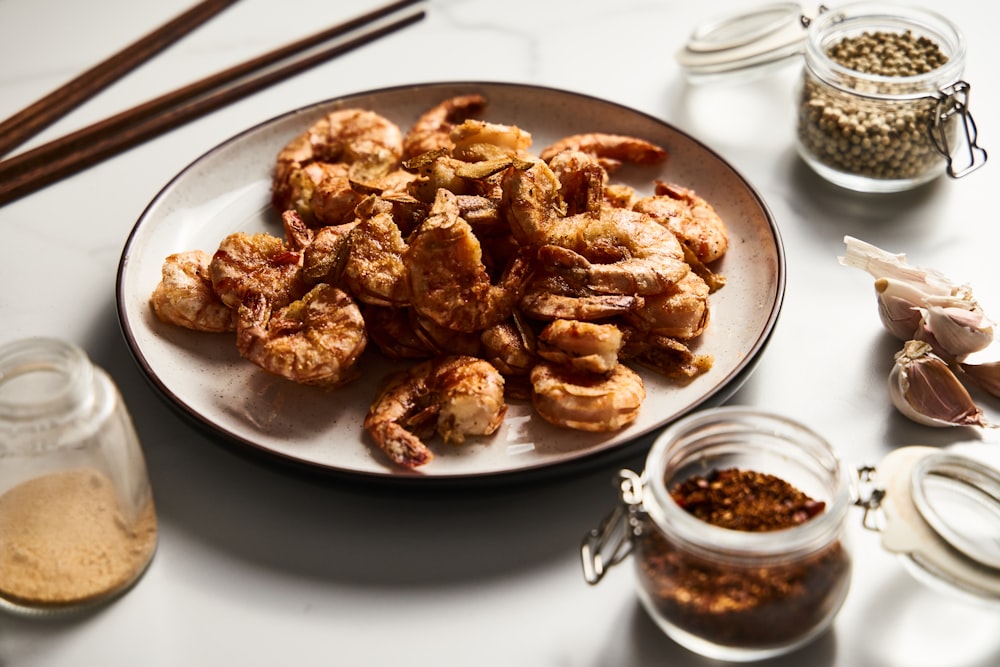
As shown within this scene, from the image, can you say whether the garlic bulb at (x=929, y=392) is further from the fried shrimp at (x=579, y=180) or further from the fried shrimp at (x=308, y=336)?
the fried shrimp at (x=308, y=336)

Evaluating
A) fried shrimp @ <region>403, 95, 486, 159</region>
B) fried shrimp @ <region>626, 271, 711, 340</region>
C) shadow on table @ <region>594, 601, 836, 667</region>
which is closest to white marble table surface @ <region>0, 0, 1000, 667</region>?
shadow on table @ <region>594, 601, 836, 667</region>

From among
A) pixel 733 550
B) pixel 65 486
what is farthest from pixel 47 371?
pixel 733 550

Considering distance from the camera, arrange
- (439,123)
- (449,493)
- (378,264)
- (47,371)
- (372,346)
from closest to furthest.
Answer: (47,371) → (449,493) → (378,264) → (372,346) → (439,123)

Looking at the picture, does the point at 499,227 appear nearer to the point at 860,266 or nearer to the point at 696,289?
the point at 696,289

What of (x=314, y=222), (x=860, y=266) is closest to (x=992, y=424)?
(x=860, y=266)

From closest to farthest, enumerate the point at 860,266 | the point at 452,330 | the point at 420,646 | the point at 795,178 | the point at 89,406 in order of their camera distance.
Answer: the point at 89,406, the point at 420,646, the point at 452,330, the point at 860,266, the point at 795,178

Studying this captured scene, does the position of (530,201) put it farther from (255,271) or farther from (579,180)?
(255,271)

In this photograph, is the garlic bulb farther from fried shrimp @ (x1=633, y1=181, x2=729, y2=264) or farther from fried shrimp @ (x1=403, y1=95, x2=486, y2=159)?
fried shrimp @ (x1=403, y1=95, x2=486, y2=159)

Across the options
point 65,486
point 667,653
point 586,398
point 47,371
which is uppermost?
point 47,371
